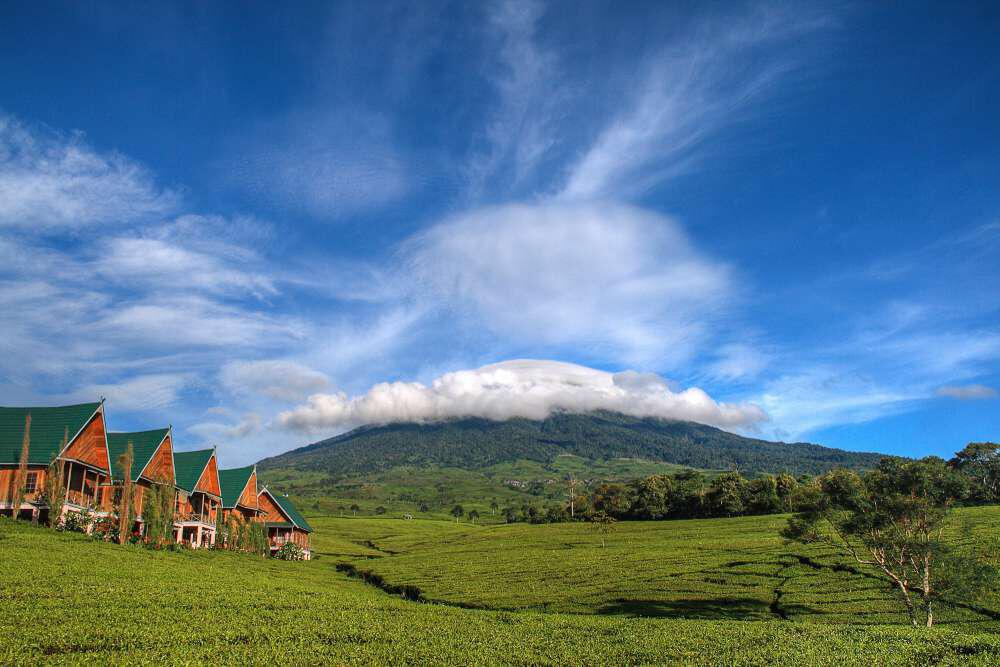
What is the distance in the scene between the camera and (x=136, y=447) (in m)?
53.8

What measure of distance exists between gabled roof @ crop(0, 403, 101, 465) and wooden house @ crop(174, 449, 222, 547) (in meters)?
15.0

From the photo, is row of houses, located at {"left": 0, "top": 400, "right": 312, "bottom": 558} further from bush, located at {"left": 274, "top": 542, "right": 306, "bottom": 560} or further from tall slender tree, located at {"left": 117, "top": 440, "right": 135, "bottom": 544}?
bush, located at {"left": 274, "top": 542, "right": 306, "bottom": 560}

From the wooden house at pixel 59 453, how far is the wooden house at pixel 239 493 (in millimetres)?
19164

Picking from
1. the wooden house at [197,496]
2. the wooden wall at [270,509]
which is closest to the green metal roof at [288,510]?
the wooden wall at [270,509]

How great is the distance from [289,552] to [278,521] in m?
6.98

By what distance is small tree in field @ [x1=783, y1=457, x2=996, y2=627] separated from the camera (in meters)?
30.8

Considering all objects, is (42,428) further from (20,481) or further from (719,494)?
(719,494)

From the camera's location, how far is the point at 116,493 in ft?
166

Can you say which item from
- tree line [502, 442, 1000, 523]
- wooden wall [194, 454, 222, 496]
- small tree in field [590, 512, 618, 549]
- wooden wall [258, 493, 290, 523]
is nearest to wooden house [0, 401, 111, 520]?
wooden wall [194, 454, 222, 496]

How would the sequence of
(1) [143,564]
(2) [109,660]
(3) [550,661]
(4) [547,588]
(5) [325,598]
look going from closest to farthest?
(2) [109,660] < (3) [550,661] < (5) [325,598] < (1) [143,564] < (4) [547,588]

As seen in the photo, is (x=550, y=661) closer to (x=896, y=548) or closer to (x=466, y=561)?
(x=896, y=548)

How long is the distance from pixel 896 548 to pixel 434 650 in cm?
2625

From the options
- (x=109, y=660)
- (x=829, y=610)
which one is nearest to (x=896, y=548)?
(x=829, y=610)

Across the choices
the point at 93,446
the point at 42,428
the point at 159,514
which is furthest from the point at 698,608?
the point at 42,428
